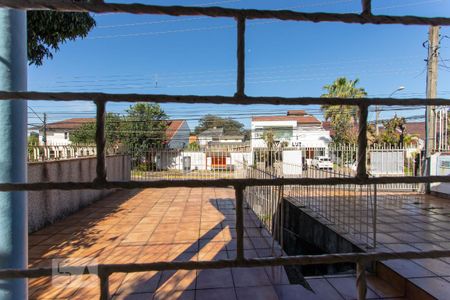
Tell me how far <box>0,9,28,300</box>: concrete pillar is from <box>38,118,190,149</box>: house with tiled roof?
12.7 meters

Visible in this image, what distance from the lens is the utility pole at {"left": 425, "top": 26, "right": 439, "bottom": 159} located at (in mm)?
8102

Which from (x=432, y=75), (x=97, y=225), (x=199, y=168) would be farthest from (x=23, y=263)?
(x=199, y=168)

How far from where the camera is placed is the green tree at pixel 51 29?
2.81 metres

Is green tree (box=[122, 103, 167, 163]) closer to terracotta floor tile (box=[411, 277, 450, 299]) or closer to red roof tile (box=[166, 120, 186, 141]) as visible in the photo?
red roof tile (box=[166, 120, 186, 141])

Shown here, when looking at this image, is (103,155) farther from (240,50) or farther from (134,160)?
(134,160)

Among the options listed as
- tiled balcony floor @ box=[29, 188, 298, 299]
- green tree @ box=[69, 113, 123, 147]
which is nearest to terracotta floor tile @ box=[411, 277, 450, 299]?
tiled balcony floor @ box=[29, 188, 298, 299]

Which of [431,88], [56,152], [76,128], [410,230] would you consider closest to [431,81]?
[431,88]

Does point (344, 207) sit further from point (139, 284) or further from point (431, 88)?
point (431, 88)

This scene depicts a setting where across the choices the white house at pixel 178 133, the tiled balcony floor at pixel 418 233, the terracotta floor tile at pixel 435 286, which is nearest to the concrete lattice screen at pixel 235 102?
the terracotta floor tile at pixel 435 286

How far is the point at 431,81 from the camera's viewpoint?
8.32m

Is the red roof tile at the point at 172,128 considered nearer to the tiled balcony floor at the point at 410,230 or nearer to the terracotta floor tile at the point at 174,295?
the tiled balcony floor at the point at 410,230

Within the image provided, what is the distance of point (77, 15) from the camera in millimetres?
3066

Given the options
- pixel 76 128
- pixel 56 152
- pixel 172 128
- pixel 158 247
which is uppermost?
pixel 172 128

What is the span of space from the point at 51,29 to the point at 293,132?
21.2m
